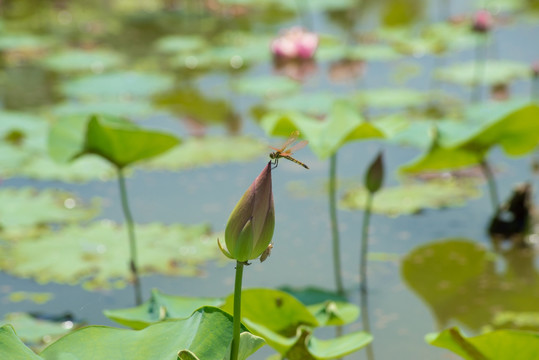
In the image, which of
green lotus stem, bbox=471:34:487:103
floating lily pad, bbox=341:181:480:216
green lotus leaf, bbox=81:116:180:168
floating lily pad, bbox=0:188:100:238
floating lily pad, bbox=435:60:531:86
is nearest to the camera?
green lotus leaf, bbox=81:116:180:168

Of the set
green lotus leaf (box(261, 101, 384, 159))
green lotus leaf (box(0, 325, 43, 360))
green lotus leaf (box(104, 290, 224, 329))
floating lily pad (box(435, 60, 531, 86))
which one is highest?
green lotus leaf (box(261, 101, 384, 159))

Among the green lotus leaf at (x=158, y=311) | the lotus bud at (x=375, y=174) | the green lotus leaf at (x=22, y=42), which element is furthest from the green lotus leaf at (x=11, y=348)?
the green lotus leaf at (x=22, y=42)

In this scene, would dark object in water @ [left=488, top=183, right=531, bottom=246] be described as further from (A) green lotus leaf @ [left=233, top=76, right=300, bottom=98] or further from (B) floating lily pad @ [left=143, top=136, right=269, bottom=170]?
(A) green lotus leaf @ [left=233, top=76, right=300, bottom=98]

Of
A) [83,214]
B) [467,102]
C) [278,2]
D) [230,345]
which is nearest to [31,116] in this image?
[83,214]

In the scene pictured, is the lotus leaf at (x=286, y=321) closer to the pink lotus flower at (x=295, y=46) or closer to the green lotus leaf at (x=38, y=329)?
the green lotus leaf at (x=38, y=329)

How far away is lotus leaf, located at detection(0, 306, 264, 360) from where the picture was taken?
1.06 m

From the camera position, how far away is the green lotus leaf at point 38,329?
5.90ft

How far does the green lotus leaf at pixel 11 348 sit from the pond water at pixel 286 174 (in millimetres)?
835

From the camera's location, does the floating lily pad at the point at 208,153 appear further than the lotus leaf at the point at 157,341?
Yes

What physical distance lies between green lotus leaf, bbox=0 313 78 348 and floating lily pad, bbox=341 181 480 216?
103cm

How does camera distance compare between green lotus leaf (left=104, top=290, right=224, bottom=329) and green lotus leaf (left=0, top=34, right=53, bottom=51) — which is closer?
green lotus leaf (left=104, top=290, right=224, bottom=329)

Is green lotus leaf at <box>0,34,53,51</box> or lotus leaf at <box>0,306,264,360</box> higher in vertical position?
green lotus leaf at <box>0,34,53,51</box>

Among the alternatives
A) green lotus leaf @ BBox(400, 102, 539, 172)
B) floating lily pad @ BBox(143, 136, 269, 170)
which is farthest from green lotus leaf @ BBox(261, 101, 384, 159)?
floating lily pad @ BBox(143, 136, 269, 170)

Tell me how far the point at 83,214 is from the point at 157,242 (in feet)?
1.12
